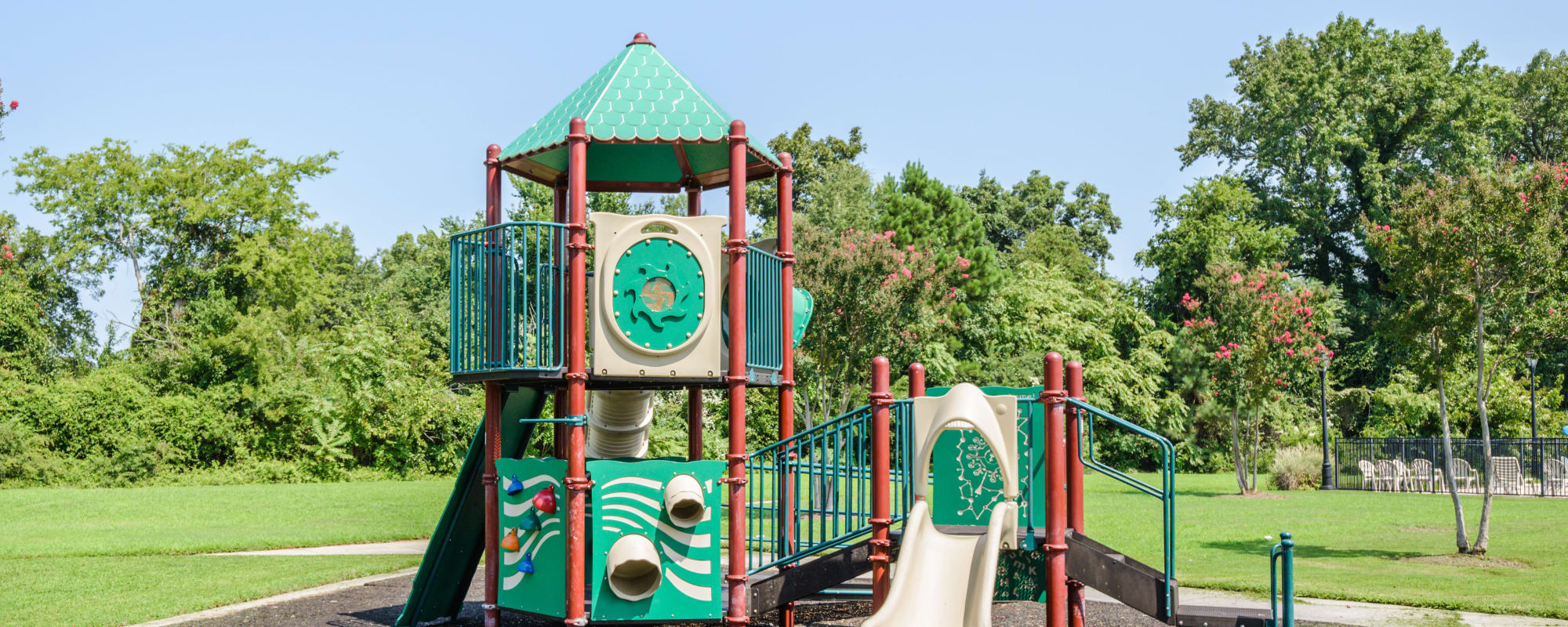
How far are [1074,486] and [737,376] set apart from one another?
2.77 m

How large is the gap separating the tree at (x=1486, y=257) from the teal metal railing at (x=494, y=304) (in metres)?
11.1

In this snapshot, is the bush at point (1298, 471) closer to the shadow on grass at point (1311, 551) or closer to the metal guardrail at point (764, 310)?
the shadow on grass at point (1311, 551)

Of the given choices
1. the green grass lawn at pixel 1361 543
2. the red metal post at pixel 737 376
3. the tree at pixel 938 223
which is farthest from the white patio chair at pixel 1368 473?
the red metal post at pixel 737 376

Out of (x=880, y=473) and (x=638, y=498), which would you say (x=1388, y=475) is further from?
(x=638, y=498)

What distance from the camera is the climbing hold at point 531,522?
9695mm

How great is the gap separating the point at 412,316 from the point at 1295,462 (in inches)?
1063

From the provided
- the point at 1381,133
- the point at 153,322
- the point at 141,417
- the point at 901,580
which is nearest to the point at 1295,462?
the point at 1381,133

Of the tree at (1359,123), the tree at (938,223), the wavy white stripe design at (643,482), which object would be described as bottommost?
the wavy white stripe design at (643,482)

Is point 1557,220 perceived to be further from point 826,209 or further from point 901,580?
point 826,209

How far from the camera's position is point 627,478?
9.58 metres

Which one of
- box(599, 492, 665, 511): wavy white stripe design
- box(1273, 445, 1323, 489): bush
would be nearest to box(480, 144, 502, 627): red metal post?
box(599, 492, 665, 511): wavy white stripe design

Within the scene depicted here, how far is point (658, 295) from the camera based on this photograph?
9.65m

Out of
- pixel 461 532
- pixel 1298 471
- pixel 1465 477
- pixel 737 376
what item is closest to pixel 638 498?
pixel 737 376

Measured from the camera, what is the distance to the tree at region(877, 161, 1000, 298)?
36656 mm
